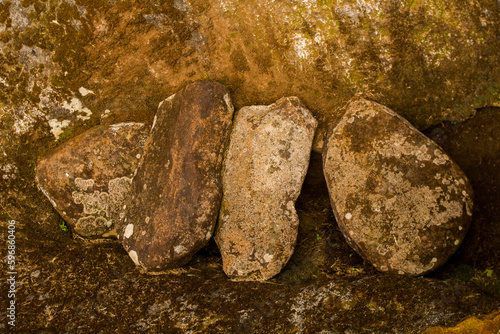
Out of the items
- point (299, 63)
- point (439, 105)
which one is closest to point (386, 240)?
point (439, 105)

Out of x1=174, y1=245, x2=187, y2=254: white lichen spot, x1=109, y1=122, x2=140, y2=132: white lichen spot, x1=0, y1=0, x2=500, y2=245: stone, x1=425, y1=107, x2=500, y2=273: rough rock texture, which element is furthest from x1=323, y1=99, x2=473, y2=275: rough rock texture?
x1=109, y1=122, x2=140, y2=132: white lichen spot

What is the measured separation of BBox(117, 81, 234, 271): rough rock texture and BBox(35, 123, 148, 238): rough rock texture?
0.94ft

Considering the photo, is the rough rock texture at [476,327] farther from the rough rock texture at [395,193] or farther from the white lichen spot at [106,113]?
the white lichen spot at [106,113]

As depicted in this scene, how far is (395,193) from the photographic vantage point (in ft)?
10.3

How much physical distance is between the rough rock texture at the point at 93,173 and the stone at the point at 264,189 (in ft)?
3.51

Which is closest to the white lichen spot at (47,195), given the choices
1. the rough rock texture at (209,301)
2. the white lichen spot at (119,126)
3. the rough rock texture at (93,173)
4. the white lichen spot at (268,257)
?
the rough rock texture at (93,173)

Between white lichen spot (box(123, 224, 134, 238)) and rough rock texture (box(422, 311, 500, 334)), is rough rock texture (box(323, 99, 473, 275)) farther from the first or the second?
white lichen spot (box(123, 224, 134, 238))

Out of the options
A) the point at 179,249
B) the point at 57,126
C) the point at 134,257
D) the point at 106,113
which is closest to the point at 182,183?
the point at 179,249

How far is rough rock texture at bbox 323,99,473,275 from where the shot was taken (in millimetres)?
3082

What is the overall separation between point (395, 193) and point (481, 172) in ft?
2.88

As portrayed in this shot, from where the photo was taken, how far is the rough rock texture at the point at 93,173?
3.60 meters

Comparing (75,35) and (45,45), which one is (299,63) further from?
(45,45)

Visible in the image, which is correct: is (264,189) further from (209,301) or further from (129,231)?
(129,231)

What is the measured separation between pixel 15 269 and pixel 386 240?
11.2 ft
